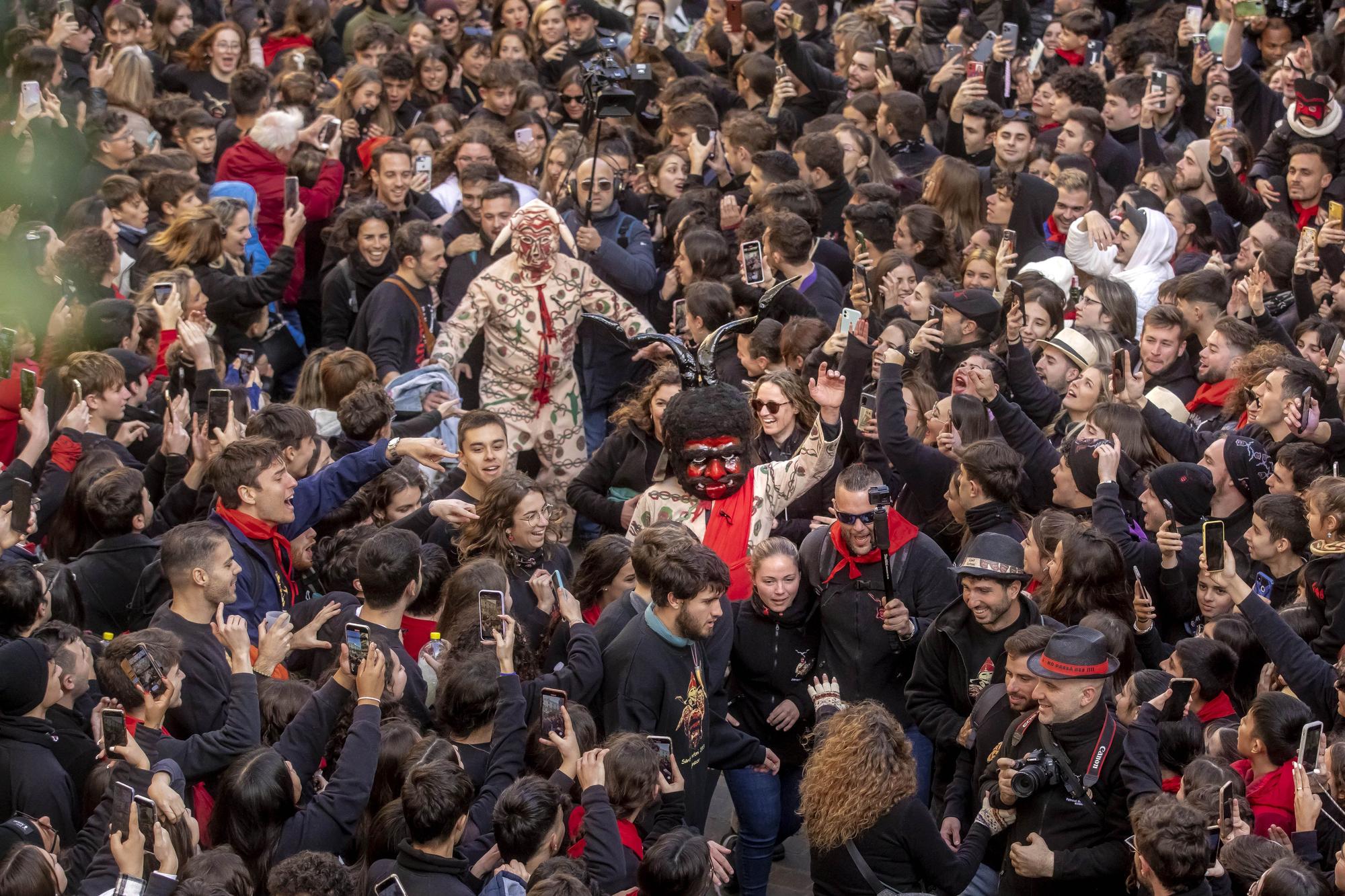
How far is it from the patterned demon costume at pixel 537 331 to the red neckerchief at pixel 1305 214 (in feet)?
13.0

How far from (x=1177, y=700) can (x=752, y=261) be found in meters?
3.64

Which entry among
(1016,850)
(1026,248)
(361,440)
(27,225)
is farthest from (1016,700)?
(27,225)

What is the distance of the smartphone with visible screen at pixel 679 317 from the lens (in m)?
8.77

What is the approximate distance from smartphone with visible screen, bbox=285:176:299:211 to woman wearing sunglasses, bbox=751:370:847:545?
11.0 feet

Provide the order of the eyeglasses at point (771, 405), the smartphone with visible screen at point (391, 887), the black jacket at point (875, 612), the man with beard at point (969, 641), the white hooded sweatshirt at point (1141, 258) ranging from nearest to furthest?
the smartphone with visible screen at point (391, 887) → the man with beard at point (969, 641) → the black jacket at point (875, 612) → the eyeglasses at point (771, 405) → the white hooded sweatshirt at point (1141, 258)

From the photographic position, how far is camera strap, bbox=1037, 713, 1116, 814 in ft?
16.6

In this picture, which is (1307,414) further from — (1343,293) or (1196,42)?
(1196,42)

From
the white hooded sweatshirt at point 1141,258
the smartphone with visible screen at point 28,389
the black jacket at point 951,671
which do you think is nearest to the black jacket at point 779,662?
the black jacket at point 951,671

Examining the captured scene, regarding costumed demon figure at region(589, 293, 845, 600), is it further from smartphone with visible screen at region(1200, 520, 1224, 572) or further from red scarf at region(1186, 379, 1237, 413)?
red scarf at region(1186, 379, 1237, 413)

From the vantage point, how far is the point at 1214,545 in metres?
5.61

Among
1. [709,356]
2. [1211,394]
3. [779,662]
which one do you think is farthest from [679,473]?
[1211,394]

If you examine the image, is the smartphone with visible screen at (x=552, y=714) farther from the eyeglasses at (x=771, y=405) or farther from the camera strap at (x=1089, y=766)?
the eyeglasses at (x=771, y=405)

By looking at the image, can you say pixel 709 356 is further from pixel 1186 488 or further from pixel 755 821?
pixel 1186 488

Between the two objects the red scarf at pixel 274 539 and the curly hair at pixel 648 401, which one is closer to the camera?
the red scarf at pixel 274 539
